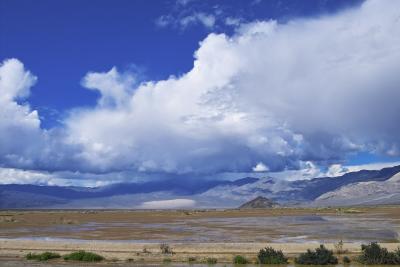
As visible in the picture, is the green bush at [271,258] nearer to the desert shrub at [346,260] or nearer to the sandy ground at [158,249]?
the sandy ground at [158,249]

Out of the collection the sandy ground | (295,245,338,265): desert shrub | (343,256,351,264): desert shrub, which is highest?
the sandy ground

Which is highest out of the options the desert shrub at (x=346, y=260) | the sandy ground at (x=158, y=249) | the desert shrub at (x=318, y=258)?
the sandy ground at (x=158, y=249)

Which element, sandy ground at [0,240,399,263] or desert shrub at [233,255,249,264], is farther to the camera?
sandy ground at [0,240,399,263]

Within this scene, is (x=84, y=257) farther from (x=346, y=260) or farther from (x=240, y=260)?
(x=346, y=260)

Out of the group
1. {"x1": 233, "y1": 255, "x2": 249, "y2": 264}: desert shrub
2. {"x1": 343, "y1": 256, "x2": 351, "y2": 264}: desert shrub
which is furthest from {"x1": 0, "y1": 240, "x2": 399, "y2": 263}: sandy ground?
{"x1": 343, "y1": 256, "x2": 351, "y2": 264}: desert shrub

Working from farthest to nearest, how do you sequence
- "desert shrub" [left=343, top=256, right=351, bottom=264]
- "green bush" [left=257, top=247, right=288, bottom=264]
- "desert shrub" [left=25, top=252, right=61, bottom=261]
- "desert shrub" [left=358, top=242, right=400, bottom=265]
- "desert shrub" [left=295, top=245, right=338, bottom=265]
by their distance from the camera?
"desert shrub" [left=25, top=252, right=61, bottom=261] → "desert shrub" [left=343, top=256, right=351, bottom=264] → "green bush" [left=257, top=247, right=288, bottom=264] → "desert shrub" [left=295, top=245, right=338, bottom=265] → "desert shrub" [left=358, top=242, right=400, bottom=265]

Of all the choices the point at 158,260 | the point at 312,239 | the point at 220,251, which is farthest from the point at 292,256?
the point at 312,239

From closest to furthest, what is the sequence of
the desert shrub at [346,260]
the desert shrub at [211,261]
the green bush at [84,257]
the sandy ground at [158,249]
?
the desert shrub at [346,260] → the desert shrub at [211,261] → the green bush at [84,257] → the sandy ground at [158,249]

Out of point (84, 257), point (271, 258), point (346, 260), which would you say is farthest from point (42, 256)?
point (346, 260)

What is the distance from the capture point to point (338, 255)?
1679 inches

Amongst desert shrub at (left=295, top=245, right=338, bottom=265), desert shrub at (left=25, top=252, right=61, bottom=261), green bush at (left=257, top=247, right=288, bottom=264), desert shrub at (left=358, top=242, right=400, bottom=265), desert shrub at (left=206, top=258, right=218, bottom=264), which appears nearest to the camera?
desert shrub at (left=358, top=242, right=400, bottom=265)

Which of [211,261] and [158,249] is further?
[158,249]

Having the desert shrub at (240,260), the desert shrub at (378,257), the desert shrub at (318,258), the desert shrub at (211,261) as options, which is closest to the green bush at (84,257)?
the desert shrub at (211,261)

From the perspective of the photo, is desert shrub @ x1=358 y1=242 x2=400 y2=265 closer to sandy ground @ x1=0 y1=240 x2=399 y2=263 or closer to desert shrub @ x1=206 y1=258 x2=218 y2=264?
sandy ground @ x1=0 y1=240 x2=399 y2=263
